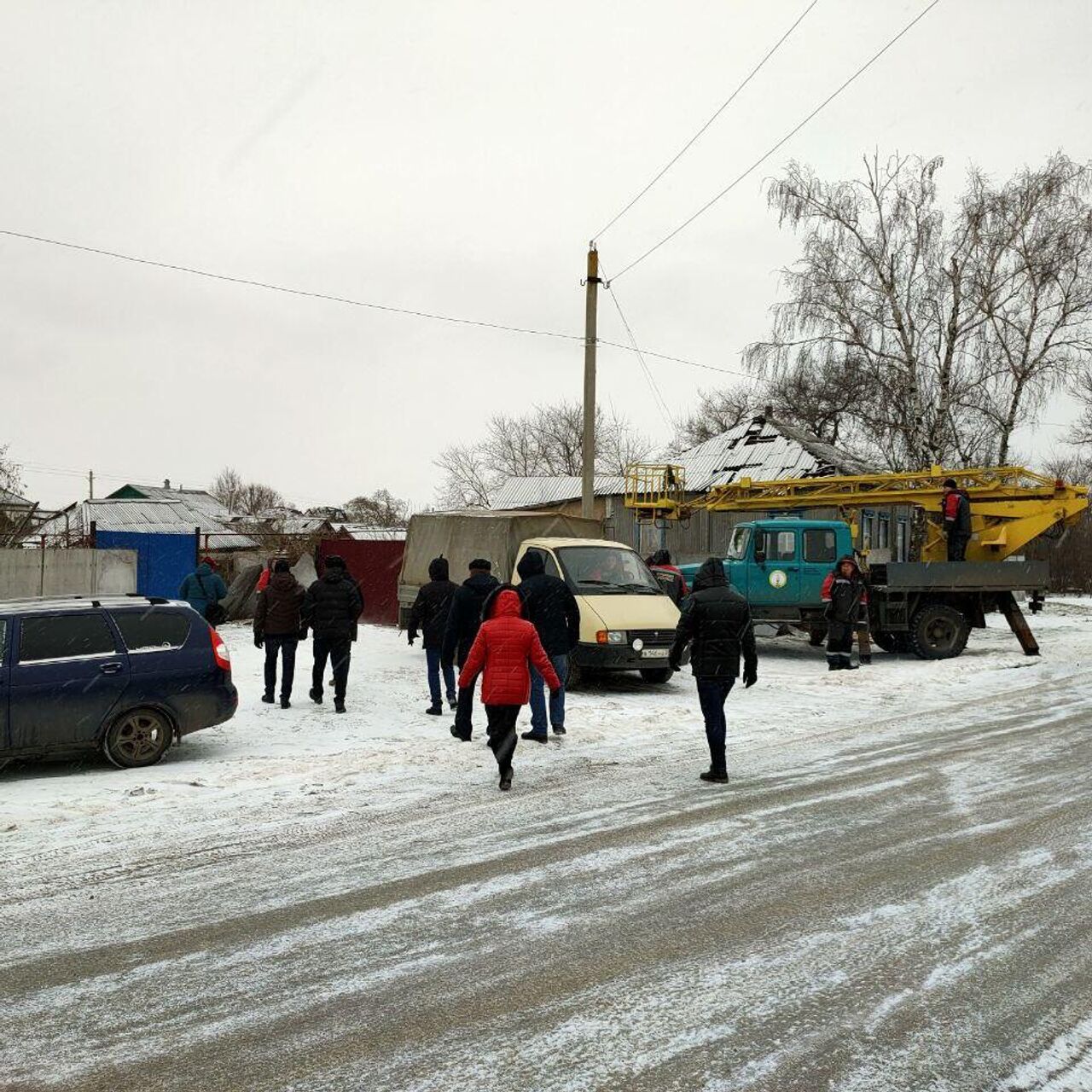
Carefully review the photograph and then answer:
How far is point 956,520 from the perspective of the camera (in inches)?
755

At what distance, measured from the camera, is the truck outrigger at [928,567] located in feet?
59.3

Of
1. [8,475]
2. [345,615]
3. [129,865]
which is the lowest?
[129,865]

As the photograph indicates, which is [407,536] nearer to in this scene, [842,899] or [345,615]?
[345,615]

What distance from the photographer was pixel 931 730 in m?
10.8

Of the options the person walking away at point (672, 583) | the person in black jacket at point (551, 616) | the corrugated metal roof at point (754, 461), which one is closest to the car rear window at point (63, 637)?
the person in black jacket at point (551, 616)

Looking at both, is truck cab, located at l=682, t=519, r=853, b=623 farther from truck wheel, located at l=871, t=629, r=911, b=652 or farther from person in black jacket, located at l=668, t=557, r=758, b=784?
person in black jacket, located at l=668, t=557, r=758, b=784

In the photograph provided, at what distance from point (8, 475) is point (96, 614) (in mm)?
31771

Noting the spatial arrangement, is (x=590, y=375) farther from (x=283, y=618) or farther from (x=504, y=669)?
(x=504, y=669)

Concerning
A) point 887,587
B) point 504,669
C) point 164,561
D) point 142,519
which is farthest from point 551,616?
point 142,519

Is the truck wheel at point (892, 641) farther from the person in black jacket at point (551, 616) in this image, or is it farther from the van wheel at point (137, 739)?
the van wheel at point (137, 739)

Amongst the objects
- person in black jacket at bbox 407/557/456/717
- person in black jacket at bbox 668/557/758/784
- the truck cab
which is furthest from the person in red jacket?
the truck cab

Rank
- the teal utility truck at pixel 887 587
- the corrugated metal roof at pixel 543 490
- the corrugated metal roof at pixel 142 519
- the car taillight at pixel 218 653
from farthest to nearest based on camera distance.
Result: the corrugated metal roof at pixel 543 490 → the corrugated metal roof at pixel 142 519 → the teal utility truck at pixel 887 587 → the car taillight at pixel 218 653

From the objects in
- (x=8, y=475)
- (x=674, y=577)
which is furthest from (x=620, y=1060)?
(x=8, y=475)

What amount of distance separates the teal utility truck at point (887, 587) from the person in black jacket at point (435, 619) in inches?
→ 283
